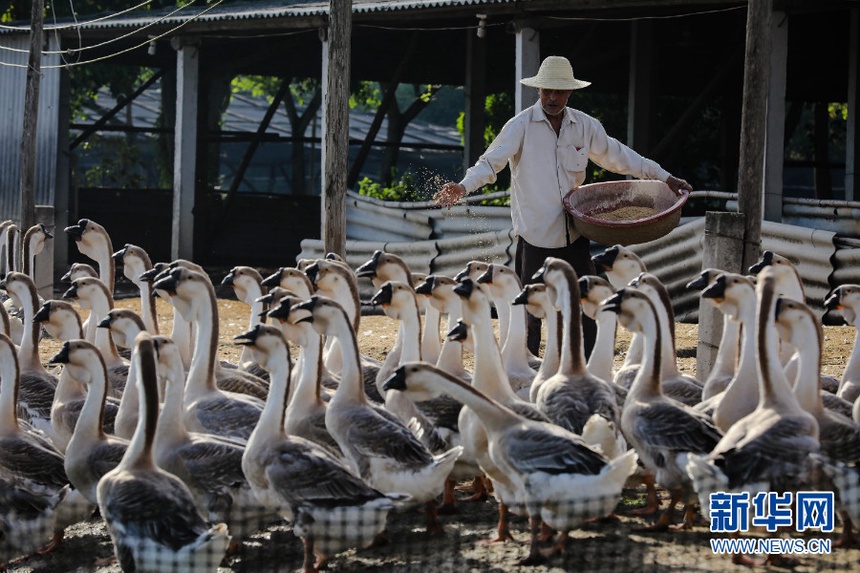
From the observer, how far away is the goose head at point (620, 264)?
988 cm

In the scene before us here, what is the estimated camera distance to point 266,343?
7.46 m

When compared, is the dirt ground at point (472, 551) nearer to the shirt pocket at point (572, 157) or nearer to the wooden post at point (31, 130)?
the shirt pocket at point (572, 157)

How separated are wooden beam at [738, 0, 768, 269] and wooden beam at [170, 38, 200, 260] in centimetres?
1120

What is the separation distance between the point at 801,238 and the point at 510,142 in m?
5.26

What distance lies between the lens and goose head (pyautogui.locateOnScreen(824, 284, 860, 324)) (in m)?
8.48

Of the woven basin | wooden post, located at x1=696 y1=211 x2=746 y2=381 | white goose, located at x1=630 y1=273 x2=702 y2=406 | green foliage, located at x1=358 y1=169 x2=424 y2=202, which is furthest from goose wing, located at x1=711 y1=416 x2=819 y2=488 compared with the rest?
green foliage, located at x1=358 y1=169 x2=424 y2=202

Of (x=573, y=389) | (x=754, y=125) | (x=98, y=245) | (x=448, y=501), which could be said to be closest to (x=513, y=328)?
(x=573, y=389)

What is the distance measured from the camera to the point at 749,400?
753 cm

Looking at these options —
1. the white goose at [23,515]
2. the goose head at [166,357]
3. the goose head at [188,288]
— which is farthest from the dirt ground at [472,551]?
the goose head at [188,288]

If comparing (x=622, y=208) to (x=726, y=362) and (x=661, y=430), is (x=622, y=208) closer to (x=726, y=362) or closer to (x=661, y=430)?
(x=726, y=362)

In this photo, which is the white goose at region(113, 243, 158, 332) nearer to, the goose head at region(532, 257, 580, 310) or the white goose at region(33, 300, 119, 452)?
the white goose at region(33, 300, 119, 452)

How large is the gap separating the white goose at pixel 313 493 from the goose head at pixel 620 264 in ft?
11.7

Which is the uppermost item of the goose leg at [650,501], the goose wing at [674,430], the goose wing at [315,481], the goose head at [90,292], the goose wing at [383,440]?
the goose head at [90,292]

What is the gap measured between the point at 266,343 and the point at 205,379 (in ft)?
3.19
